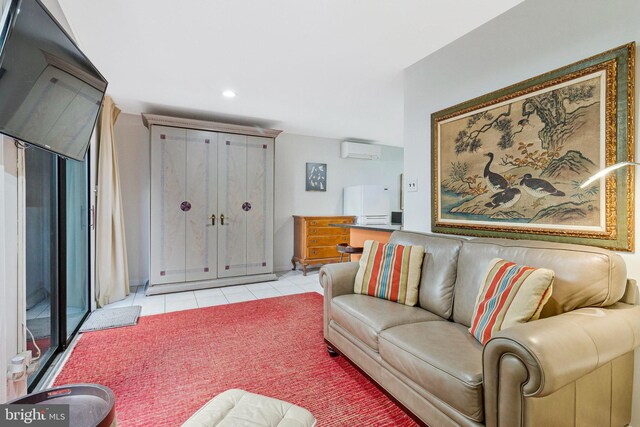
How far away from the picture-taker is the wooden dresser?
5.04 meters

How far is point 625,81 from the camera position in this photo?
149 cm

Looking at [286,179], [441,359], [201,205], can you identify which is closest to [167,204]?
[201,205]

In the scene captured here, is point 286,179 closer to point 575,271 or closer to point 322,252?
point 322,252

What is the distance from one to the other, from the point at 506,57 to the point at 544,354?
1.92 meters

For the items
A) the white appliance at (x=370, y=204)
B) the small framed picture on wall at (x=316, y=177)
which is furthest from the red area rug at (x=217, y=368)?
the small framed picture on wall at (x=316, y=177)

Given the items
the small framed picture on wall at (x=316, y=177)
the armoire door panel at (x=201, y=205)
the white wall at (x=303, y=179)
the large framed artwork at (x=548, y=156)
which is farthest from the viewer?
the small framed picture on wall at (x=316, y=177)

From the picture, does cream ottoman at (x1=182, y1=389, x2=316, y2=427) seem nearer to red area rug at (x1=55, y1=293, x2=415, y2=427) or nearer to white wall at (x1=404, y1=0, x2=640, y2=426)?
red area rug at (x1=55, y1=293, x2=415, y2=427)

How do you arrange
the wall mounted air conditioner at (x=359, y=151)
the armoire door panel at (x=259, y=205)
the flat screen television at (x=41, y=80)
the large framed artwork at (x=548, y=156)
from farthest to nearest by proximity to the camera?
the wall mounted air conditioner at (x=359, y=151) → the armoire door panel at (x=259, y=205) → the large framed artwork at (x=548, y=156) → the flat screen television at (x=41, y=80)

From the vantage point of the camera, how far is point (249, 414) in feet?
3.80

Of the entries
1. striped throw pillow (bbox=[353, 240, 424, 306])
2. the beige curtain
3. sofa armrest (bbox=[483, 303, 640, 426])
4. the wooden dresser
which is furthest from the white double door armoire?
sofa armrest (bbox=[483, 303, 640, 426])

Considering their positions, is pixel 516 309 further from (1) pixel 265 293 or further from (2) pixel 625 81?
(1) pixel 265 293

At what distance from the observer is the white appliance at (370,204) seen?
5.37m

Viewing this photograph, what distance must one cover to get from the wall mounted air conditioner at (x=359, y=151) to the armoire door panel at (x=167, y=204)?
2.87m

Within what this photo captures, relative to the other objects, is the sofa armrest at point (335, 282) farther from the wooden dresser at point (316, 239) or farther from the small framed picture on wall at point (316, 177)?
the small framed picture on wall at point (316, 177)
